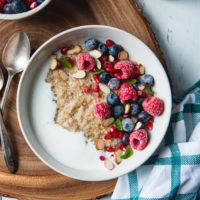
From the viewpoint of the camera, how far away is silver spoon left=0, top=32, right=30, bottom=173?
117 centimetres

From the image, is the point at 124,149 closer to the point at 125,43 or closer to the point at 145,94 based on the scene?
the point at 145,94

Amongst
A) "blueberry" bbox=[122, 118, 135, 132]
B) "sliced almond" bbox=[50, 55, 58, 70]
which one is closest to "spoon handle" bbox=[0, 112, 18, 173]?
"sliced almond" bbox=[50, 55, 58, 70]

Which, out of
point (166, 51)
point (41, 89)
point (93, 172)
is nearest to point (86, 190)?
point (93, 172)

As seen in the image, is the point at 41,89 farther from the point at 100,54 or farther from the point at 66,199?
the point at 66,199

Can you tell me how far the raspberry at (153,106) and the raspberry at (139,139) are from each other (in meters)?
0.05

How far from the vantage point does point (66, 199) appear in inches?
47.8

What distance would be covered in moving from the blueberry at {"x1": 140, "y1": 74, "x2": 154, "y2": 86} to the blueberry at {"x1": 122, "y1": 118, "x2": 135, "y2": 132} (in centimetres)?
10

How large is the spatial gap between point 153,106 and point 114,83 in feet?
0.35

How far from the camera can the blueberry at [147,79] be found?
1.18m

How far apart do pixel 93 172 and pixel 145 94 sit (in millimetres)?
224

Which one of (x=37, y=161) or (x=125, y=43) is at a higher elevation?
(x=125, y=43)

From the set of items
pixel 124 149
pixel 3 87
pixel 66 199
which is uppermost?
pixel 3 87

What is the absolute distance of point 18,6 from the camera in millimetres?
1149

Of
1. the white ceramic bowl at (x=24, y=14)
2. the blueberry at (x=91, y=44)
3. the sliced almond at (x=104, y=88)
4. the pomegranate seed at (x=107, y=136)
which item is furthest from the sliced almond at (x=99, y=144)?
the white ceramic bowl at (x=24, y=14)
